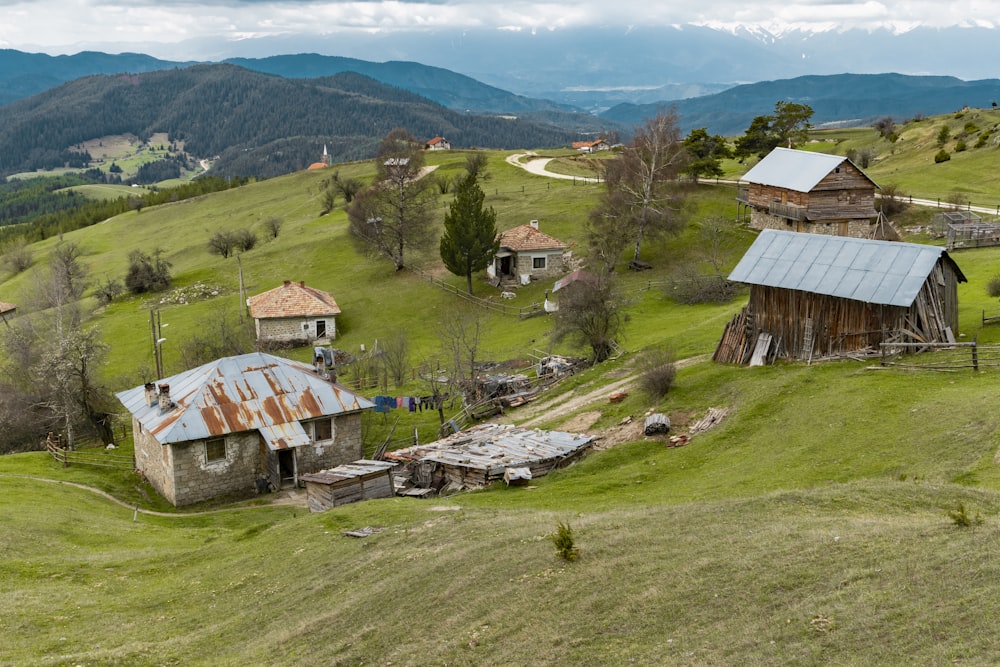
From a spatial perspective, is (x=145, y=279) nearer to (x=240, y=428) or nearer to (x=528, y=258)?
(x=528, y=258)

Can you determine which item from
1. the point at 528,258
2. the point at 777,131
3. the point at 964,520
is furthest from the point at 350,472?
the point at 777,131

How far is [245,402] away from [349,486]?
8540 millimetres

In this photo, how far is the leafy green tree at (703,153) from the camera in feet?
250

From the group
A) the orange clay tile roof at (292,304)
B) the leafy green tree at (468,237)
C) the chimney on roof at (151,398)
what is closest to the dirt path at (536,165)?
the leafy green tree at (468,237)

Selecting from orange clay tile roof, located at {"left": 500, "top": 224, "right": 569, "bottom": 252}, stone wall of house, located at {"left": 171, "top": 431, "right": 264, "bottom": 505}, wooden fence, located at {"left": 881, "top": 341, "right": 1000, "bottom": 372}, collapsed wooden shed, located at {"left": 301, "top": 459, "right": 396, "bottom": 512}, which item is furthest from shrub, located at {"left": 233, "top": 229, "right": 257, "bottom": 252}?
wooden fence, located at {"left": 881, "top": 341, "right": 1000, "bottom": 372}

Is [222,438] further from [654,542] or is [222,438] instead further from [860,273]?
[860,273]

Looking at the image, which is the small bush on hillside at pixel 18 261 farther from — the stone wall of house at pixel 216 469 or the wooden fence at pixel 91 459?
the stone wall of house at pixel 216 469

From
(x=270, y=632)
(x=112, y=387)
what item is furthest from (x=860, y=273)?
(x=112, y=387)

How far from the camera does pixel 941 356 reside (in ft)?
95.0

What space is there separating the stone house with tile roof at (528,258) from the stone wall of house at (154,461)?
33517 millimetres

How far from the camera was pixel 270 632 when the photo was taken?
17.3 m

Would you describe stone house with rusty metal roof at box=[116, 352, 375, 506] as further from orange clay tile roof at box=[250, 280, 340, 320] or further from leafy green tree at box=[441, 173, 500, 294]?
leafy green tree at box=[441, 173, 500, 294]

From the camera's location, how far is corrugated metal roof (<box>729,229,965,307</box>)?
2969 cm

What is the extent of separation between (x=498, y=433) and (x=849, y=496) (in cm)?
1717
